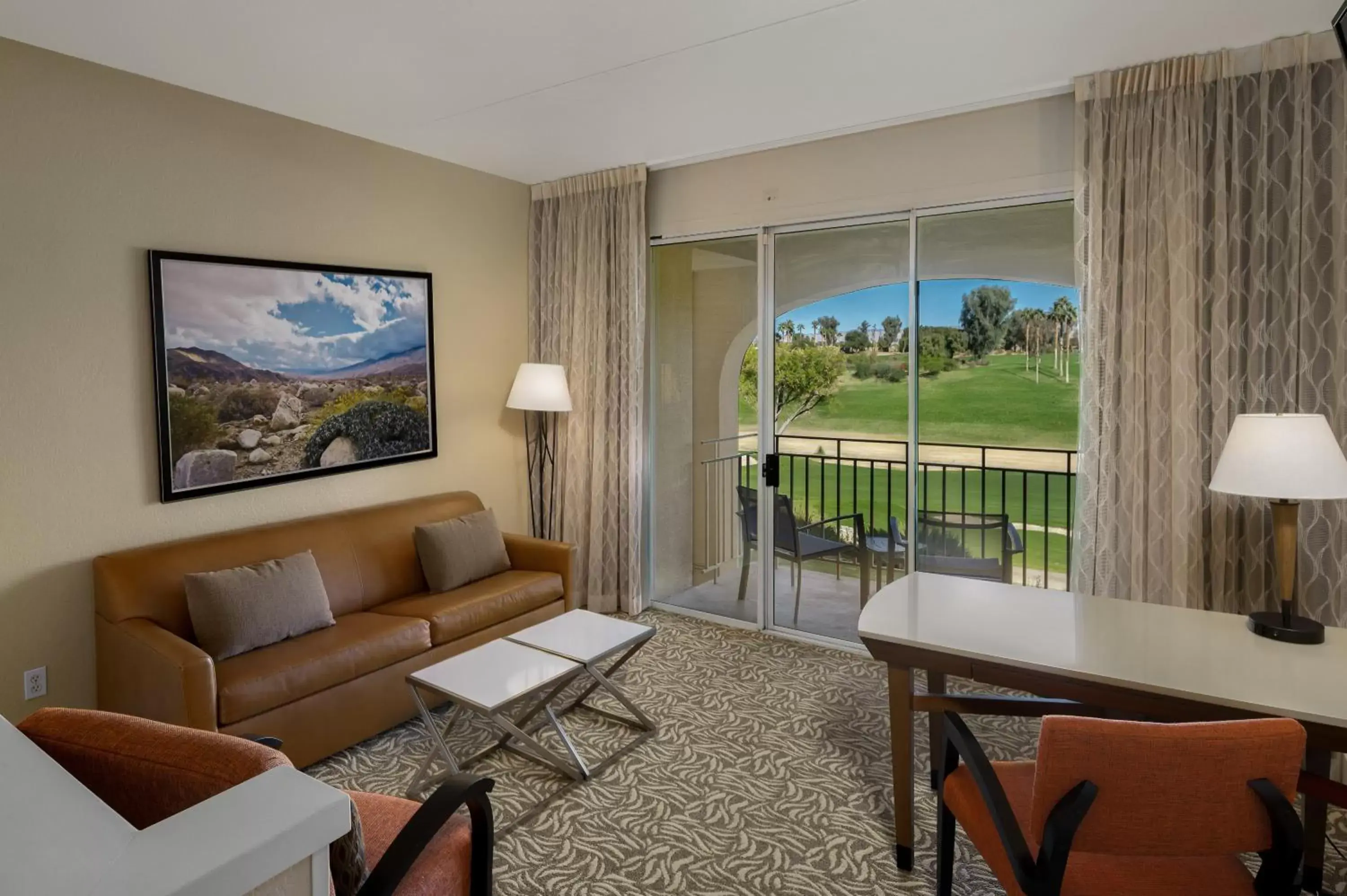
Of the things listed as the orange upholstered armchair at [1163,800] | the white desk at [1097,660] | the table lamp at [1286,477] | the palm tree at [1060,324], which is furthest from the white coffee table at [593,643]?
the palm tree at [1060,324]

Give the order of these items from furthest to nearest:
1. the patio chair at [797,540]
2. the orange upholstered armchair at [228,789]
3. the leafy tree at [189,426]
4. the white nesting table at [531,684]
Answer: the patio chair at [797,540] → the leafy tree at [189,426] → the white nesting table at [531,684] → the orange upholstered armchair at [228,789]

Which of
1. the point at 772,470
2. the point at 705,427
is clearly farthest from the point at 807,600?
the point at 705,427

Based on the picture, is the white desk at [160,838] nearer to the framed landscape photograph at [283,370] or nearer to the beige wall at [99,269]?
the beige wall at [99,269]

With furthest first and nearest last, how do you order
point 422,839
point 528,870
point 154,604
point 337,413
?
point 337,413 → point 154,604 → point 528,870 → point 422,839

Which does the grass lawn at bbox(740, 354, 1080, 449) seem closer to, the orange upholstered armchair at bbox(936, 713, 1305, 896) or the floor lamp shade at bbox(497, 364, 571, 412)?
the floor lamp shade at bbox(497, 364, 571, 412)

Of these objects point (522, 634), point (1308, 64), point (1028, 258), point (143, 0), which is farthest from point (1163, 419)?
point (143, 0)

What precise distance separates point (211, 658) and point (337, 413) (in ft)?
5.10

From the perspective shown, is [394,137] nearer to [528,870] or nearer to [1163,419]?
[528,870]

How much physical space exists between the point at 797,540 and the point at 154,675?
3.19m

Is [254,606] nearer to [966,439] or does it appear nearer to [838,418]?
[838,418]

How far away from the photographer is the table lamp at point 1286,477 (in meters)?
2.24

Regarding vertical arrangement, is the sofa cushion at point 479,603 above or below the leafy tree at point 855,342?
below

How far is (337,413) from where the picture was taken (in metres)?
3.99

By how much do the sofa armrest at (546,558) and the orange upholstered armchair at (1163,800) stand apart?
2.95 m
